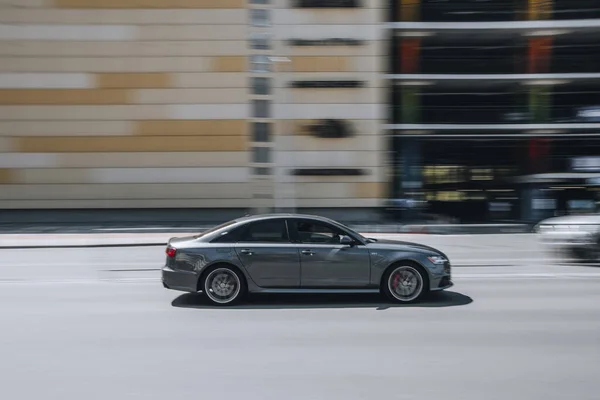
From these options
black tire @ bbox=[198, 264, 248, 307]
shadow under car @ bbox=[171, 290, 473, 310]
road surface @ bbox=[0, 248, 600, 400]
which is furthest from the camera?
black tire @ bbox=[198, 264, 248, 307]

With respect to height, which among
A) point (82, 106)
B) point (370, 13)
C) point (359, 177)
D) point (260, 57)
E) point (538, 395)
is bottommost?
point (538, 395)

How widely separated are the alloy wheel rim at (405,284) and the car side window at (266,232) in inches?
65.0

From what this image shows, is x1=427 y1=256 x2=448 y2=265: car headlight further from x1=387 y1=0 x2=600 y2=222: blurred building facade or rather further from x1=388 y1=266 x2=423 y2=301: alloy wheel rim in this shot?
x1=387 y1=0 x2=600 y2=222: blurred building facade

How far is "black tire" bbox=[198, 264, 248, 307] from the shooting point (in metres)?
9.38

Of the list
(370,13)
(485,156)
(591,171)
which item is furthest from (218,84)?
(591,171)

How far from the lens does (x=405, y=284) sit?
9.41 meters

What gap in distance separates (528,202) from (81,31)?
2197 centimetres

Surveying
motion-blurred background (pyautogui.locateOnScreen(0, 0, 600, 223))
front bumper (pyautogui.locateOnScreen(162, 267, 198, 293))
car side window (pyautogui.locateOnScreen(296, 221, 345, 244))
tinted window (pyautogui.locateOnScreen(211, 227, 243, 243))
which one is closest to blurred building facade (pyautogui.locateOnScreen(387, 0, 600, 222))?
motion-blurred background (pyautogui.locateOnScreen(0, 0, 600, 223))

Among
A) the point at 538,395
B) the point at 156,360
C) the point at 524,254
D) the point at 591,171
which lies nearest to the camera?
the point at 538,395

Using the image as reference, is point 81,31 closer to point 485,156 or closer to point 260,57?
point 260,57

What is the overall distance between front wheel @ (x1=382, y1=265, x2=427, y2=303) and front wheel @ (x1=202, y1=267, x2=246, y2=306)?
2.10m


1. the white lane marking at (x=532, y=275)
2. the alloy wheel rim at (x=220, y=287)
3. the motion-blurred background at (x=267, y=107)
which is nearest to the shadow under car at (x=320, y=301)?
the alloy wheel rim at (x=220, y=287)

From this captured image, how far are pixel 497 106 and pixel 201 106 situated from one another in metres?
13.9

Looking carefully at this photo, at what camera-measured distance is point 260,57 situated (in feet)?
98.3
